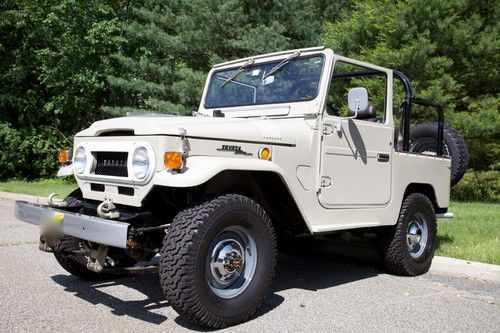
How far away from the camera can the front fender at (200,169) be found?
3.52 metres

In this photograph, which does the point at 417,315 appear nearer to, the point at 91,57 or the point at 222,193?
the point at 222,193

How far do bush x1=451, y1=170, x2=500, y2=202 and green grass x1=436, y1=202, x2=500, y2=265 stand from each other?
19.3 ft

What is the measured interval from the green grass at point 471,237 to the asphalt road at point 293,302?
0.55 metres

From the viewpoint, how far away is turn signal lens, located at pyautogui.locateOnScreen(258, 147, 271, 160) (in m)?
4.11

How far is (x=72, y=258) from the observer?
14.8 feet

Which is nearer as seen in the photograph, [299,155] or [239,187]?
[239,187]

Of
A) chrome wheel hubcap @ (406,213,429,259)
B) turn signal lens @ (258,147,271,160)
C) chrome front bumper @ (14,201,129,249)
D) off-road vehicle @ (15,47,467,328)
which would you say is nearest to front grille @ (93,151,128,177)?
off-road vehicle @ (15,47,467,328)

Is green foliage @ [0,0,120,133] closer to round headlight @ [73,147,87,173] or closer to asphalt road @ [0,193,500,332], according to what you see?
asphalt road @ [0,193,500,332]

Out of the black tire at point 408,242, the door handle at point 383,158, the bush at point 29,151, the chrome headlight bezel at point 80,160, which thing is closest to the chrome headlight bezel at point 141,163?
the chrome headlight bezel at point 80,160

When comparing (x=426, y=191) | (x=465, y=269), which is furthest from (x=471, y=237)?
(x=465, y=269)

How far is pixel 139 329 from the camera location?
→ 374 cm

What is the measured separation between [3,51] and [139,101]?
17.5 ft

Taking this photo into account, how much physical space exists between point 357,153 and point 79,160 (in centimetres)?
241

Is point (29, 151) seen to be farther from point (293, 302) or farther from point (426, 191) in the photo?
point (293, 302)
